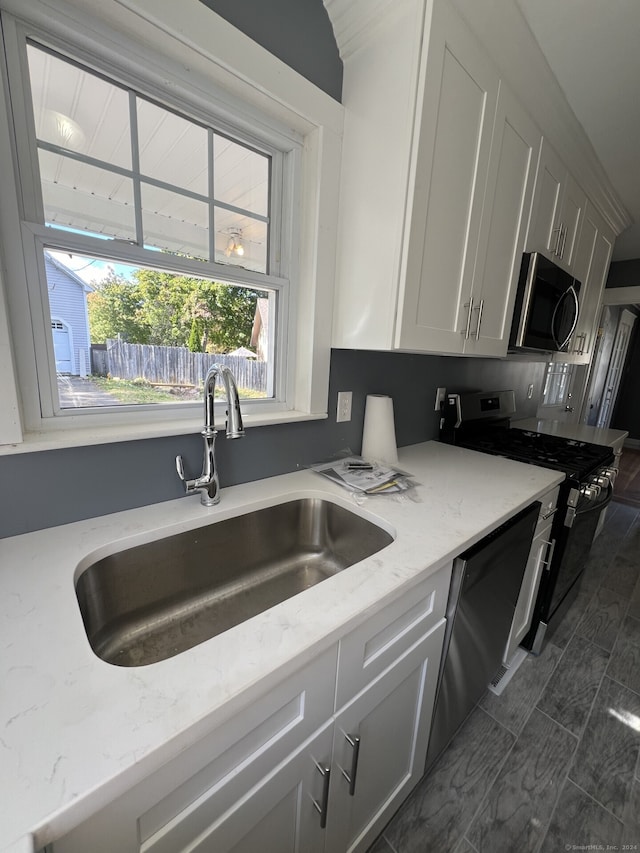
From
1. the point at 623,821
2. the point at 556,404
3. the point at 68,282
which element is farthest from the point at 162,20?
the point at 556,404

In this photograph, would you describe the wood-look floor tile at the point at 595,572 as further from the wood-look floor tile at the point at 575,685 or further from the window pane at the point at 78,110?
the window pane at the point at 78,110

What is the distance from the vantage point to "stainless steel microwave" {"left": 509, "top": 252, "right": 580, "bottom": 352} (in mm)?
1522

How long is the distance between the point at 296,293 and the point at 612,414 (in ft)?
23.4

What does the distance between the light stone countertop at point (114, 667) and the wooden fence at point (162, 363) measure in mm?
374

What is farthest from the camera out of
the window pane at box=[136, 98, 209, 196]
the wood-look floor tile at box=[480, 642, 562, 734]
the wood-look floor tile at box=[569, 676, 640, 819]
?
the wood-look floor tile at box=[480, 642, 562, 734]

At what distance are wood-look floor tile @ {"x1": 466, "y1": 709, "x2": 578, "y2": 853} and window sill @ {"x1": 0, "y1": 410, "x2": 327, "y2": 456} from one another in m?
1.41

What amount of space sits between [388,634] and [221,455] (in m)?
0.70

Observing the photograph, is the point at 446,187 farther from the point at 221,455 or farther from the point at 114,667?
the point at 114,667

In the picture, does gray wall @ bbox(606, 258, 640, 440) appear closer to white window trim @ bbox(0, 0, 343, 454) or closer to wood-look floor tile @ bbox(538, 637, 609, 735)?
wood-look floor tile @ bbox(538, 637, 609, 735)

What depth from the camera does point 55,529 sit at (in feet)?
2.80

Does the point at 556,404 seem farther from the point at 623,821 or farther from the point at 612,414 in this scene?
the point at 612,414

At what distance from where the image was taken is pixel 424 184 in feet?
3.35

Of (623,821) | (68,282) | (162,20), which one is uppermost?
(162,20)

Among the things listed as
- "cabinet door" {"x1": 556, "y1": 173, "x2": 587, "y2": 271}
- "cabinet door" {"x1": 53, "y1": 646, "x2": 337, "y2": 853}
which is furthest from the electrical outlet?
"cabinet door" {"x1": 556, "y1": 173, "x2": 587, "y2": 271}
